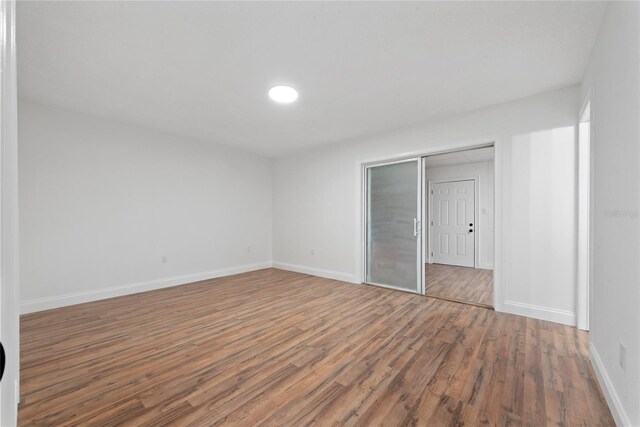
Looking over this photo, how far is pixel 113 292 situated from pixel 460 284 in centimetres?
548

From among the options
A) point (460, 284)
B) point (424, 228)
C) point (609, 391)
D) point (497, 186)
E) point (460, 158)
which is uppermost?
point (460, 158)

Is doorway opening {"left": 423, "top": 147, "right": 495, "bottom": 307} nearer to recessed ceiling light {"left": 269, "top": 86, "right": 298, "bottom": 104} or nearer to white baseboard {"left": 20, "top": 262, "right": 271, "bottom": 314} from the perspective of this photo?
recessed ceiling light {"left": 269, "top": 86, "right": 298, "bottom": 104}

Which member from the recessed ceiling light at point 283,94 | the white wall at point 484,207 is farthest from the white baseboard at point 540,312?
the recessed ceiling light at point 283,94

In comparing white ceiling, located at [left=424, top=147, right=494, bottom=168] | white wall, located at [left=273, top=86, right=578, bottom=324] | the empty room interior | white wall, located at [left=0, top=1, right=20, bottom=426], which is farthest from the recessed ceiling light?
white ceiling, located at [left=424, top=147, right=494, bottom=168]

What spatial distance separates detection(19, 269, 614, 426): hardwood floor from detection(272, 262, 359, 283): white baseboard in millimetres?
1335

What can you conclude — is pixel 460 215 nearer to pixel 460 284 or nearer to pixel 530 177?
pixel 460 284

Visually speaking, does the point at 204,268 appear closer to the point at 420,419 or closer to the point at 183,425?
the point at 183,425

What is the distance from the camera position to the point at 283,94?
117 inches

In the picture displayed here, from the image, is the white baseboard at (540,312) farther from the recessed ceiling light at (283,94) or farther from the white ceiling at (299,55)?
the recessed ceiling light at (283,94)

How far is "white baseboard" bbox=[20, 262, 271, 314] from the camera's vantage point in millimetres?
3277

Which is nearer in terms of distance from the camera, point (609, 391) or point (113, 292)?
point (609, 391)

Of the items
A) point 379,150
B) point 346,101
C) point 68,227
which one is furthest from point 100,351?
point 379,150

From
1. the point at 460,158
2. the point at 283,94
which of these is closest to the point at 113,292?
the point at 283,94

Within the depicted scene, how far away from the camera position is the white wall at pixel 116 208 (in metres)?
3.32
